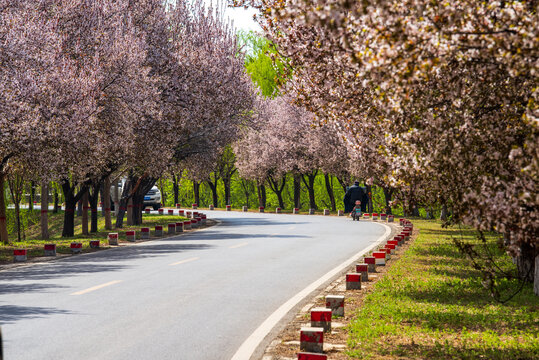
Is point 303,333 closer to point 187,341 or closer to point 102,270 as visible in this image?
point 187,341

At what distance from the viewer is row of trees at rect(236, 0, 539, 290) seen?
498 cm

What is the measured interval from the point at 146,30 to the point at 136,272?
62.7ft

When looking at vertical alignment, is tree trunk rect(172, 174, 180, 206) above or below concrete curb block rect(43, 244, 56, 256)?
above

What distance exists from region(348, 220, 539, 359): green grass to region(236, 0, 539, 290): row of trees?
117 centimetres

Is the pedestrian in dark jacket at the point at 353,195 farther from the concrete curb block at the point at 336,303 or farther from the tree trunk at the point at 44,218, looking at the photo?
the concrete curb block at the point at 336,303

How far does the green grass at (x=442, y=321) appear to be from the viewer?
7.61 m

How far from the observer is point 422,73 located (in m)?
5.00

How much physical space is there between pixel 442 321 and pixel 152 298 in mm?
4419

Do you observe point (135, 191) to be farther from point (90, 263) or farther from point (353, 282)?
point (353, 282)

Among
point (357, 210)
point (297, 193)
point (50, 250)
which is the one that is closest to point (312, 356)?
point (50, 250)

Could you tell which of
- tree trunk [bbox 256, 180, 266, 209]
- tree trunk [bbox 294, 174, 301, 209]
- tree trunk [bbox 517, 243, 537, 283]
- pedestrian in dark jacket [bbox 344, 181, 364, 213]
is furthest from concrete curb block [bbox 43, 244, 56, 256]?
tree trunk [bbox 256, 180, 266, 209]

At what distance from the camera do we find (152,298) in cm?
1091

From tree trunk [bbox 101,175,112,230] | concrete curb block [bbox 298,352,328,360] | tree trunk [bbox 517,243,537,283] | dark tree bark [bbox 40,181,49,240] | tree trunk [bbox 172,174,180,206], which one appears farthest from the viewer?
tree trunk [bbox 172,174,180,206]

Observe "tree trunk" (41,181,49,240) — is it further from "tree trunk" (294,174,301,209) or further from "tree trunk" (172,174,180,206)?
"tree trunk" (172,174,180,206)
